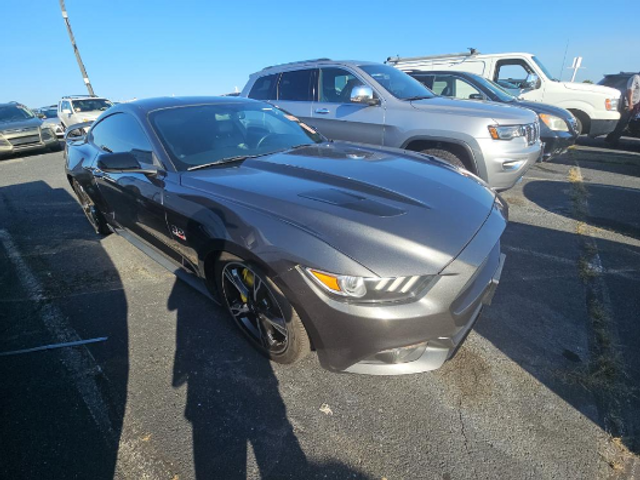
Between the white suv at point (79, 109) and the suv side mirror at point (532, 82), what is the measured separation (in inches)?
537

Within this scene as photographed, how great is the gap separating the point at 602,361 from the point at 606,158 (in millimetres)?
7467

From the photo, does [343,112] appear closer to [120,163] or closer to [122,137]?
[122,137]

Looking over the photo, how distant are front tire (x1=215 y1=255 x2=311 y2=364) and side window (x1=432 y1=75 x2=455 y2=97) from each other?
6648mm

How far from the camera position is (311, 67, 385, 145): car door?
447 centimetres

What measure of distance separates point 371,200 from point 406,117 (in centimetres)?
285

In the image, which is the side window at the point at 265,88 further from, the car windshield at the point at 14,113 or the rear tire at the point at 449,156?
the car windshield at the point at 14,113

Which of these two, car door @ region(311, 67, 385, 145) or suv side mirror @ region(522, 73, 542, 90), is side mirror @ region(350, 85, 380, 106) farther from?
suv side mirror @ region(522, 73, 542, 90)

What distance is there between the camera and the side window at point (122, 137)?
8.25 feet

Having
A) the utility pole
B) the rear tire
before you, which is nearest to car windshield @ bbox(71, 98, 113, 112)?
the utility pole

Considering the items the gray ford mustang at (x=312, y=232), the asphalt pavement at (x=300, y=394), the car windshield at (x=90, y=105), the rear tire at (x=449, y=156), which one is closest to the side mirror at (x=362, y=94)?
the rear tire at (x=449, y=156)

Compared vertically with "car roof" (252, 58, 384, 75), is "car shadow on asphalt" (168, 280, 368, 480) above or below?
below

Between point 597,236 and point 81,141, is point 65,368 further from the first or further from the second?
point 597,236

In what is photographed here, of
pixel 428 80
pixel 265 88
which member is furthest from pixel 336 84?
pixel 428 80

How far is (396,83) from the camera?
473 cm
